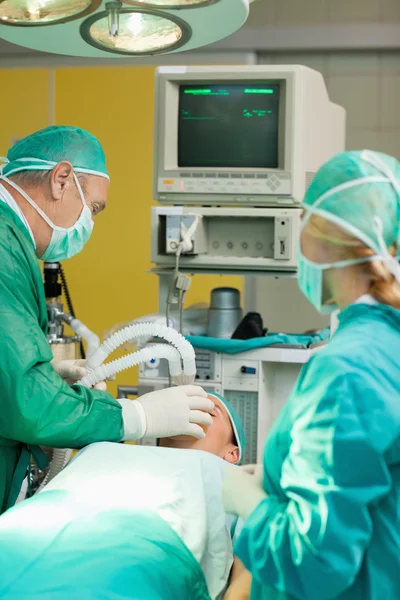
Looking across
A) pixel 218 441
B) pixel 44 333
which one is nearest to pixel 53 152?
pixel 44 333

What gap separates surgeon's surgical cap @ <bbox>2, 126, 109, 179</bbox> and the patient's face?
833 millimetres

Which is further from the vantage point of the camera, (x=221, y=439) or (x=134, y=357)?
(x=221, y=439)

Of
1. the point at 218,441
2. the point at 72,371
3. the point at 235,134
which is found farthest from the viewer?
the point at 235,134

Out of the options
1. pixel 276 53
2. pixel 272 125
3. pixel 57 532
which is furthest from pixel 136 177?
pixel 57 532

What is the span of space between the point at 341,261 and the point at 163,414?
921mm

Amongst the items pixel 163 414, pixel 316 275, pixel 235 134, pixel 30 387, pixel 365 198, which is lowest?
pixel 163 414

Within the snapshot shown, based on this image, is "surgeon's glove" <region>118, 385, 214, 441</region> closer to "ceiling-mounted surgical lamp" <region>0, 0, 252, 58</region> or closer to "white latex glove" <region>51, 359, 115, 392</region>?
"white latex glove" <region>51, 359, 115, 392</region>

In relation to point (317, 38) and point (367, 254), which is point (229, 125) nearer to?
point (317, 38)

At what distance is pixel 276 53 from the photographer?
490 centimetres

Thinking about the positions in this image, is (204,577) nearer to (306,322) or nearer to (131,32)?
(131,32)

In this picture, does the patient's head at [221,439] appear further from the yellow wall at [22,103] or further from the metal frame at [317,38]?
the yellow wall at [22,103]

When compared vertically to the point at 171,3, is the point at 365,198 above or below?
below

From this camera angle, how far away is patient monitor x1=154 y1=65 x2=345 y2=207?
3.16m

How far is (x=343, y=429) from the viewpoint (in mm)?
1024
